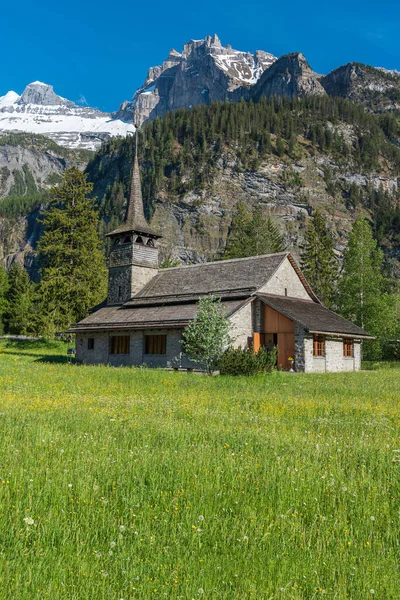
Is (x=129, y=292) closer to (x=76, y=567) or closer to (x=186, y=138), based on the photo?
(x=76, y=567)

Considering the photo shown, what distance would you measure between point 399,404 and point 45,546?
12516 mm

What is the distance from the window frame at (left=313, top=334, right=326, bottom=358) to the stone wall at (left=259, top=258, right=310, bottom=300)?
4781mm

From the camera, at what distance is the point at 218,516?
5383 mm

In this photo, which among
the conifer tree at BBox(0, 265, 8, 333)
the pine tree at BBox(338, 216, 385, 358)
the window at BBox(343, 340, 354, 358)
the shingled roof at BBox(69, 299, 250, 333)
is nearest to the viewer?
the shingled roof at BBox(69, 299, 250, 333)

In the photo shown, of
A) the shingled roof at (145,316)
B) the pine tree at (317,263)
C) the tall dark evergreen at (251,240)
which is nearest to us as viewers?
the shingled roof at (145,316)

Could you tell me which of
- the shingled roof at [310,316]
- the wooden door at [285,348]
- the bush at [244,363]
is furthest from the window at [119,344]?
the bush at [244,363]

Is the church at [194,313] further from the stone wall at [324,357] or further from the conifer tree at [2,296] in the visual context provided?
the conifer tree at [2,296]

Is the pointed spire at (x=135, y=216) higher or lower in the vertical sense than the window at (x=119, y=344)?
higher

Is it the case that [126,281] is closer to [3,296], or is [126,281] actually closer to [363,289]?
[363,289]

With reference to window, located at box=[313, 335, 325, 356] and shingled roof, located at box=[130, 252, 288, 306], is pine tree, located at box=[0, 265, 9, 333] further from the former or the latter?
window, located at box=[313, 335, 325, 356]

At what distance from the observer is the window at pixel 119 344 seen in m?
37.6

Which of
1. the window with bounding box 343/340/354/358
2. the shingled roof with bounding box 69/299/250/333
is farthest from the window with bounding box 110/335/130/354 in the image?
the window with bounding box 343/340/354/358

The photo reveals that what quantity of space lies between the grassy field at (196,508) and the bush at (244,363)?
13528mm

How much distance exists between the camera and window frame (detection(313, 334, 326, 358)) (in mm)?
33188
